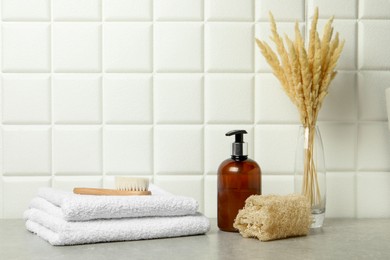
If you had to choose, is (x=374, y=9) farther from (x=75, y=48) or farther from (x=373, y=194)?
(x=75, y=48)

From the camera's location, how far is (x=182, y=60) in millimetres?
1575

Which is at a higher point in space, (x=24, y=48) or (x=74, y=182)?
(x=24, y=48)

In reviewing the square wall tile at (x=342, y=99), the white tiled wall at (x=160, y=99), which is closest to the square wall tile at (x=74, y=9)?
the white tiled wall at (x=160, y=99)

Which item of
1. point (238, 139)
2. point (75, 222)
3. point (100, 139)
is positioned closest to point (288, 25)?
point (238, 139)

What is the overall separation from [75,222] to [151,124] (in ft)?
1.44

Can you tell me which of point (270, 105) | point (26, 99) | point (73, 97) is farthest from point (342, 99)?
point (26, 99)

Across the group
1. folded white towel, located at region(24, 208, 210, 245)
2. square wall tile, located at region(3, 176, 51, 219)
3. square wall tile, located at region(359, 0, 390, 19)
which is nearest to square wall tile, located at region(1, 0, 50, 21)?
square wall tile, located at region(3, 176, 51, 219)

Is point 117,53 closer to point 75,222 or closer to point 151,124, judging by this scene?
point 151,124

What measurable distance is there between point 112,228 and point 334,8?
2.66 ft

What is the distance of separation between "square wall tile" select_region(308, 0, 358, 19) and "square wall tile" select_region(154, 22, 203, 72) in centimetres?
30

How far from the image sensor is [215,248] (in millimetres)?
1177

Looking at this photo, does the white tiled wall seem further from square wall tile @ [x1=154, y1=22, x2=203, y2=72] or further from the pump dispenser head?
the pump dispenser head

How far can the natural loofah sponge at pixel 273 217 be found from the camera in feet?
4.02

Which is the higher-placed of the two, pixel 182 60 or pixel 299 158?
pixel 182 60
